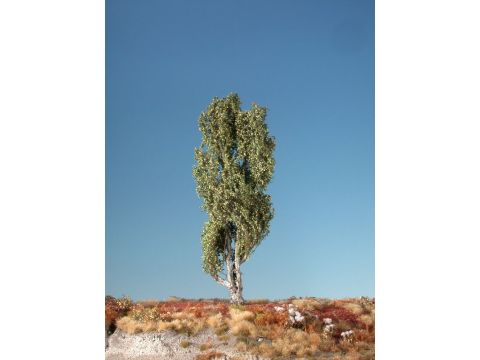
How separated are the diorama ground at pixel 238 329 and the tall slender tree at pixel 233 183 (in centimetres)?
57

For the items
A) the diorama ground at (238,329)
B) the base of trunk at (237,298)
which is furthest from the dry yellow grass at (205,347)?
the base of trunk at (237,298)

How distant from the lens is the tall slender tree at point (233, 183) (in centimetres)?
830

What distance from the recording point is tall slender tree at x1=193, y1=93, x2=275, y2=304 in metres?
8.30

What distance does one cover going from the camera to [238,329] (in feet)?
25.1

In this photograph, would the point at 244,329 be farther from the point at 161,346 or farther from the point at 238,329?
the point at 161,346

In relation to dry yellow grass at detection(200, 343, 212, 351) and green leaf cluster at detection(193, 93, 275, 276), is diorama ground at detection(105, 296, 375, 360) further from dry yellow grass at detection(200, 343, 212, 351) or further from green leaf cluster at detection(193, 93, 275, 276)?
green leaf cluster at detection(193, 93, 275, 276)

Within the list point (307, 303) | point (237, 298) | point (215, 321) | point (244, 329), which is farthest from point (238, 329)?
point (307, 303)

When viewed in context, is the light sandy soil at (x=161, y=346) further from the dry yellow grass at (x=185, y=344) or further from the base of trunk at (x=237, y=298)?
the base of trunk at (x=237, y=298)

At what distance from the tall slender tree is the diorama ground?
1.87 feet
